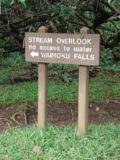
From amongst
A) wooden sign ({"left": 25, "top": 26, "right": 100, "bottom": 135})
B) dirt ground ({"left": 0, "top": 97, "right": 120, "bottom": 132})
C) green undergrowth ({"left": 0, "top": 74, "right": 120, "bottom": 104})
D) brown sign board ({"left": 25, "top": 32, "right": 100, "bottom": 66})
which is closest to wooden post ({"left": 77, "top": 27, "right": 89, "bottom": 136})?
wooden sign ({"left": 25, "top": 26, "right": 100, "bottom": 135})

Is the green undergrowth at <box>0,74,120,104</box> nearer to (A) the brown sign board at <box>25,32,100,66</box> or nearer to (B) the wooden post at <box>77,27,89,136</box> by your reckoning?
(A) the brown sign board at <box>25,32,100,66</box>

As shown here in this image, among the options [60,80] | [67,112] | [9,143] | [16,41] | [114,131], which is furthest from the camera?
[16,41]

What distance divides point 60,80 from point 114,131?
430 centimetres

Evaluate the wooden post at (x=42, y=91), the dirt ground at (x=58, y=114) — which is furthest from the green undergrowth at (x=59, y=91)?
the wooden post at (x=42, y=91)

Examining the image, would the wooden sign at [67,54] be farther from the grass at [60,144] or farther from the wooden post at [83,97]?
the grass at [60,144]

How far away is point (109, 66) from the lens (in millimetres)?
8688

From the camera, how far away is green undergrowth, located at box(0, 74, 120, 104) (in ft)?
29.1

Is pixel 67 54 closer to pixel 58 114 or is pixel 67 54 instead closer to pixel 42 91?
pixel 42 91

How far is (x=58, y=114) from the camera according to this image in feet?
26.1

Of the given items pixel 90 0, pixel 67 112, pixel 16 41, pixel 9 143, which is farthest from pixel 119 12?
pixel 9 143

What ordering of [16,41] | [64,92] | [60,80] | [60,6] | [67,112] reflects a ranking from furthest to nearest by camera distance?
[16,41] → [60,80] → [64,92] → [67,112] → [60,6]

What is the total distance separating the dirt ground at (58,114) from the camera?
746 cm

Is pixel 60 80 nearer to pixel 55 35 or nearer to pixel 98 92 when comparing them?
pixel 98 92

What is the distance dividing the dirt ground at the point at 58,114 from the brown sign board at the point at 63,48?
5.23 ft
